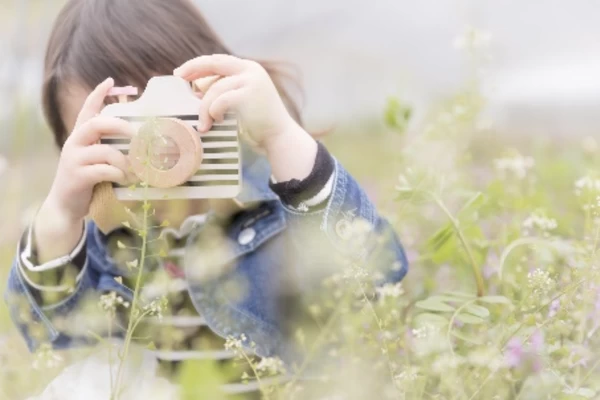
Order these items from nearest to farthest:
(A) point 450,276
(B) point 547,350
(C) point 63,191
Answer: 1. (B) point 547,350
2. (C) point 63,191
3. (A) point 450,276

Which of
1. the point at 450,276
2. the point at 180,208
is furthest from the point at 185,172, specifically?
the point at 450,276

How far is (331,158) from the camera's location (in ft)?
3.35

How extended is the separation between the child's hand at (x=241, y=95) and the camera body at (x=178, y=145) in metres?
0.02

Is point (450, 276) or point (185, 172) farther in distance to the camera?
point (450, 276)

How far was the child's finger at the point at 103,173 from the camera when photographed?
2.94 feet

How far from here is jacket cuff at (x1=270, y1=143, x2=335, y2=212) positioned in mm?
993

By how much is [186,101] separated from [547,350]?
1.39ft

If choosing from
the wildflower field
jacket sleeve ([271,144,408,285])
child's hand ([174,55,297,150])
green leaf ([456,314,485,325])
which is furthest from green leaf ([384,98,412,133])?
green leaf ([456,314,485,325])

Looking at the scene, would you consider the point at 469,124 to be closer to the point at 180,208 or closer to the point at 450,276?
the point at 450,276

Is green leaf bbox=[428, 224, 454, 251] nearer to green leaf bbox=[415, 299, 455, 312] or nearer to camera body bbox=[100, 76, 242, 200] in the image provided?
green leaf bbox=[415, 299, 455, 312]

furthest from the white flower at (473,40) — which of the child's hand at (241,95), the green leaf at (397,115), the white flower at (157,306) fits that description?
the white flower at (157,306)

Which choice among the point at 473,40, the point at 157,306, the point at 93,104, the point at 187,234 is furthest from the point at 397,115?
the point at 157,306

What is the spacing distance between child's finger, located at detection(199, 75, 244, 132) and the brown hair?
249 millimetres

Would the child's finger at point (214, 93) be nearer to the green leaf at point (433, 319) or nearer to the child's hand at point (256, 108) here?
the child's hand at point (256, 108)
